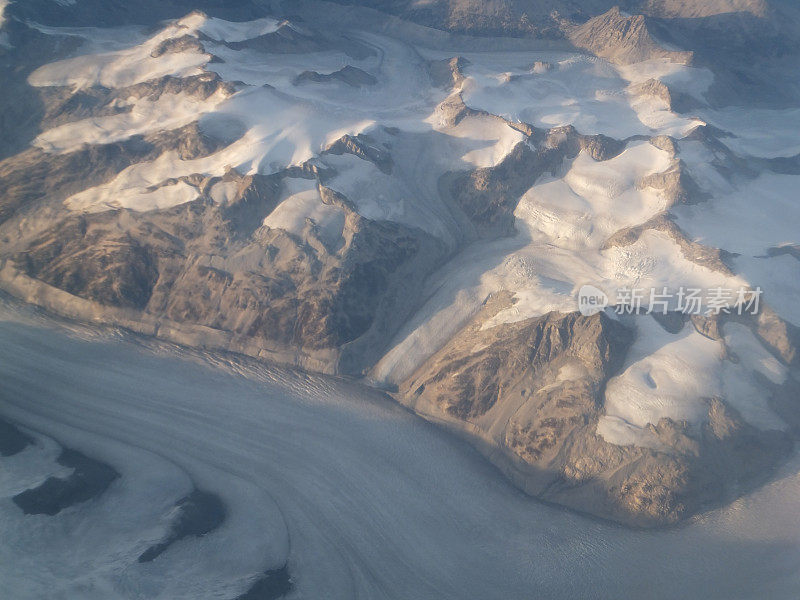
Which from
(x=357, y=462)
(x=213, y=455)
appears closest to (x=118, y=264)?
(x=213, y=455)

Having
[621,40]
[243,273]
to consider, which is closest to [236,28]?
[243,273]

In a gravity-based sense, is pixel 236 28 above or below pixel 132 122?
above

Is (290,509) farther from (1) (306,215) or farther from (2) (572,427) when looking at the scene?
(1) (306,215)

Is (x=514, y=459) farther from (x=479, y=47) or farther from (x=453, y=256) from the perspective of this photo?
(x=479, y=47)

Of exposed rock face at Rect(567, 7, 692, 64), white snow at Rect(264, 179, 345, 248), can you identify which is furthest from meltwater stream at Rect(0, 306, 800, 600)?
exposed rock face at Rect(567, 7, 692, 64)

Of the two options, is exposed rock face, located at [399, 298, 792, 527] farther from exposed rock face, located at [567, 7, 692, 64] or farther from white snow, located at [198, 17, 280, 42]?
white snow, located at [198, 17, 280, 42]

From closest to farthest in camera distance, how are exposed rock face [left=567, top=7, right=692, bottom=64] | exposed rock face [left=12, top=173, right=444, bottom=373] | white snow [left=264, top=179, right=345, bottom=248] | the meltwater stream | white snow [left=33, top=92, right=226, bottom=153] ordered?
the meltwater stream → exposed rock face [left=12, top=173, right=444, bottom=373] → white snow [left=264, top=179, right=345, bottom=248] → white snow [left=33, top=92, right=226, bottom=153] → exposed rock face [left=567, top=7, right=692, bottom=64]

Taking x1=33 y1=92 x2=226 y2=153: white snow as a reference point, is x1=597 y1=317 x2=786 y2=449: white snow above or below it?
below
